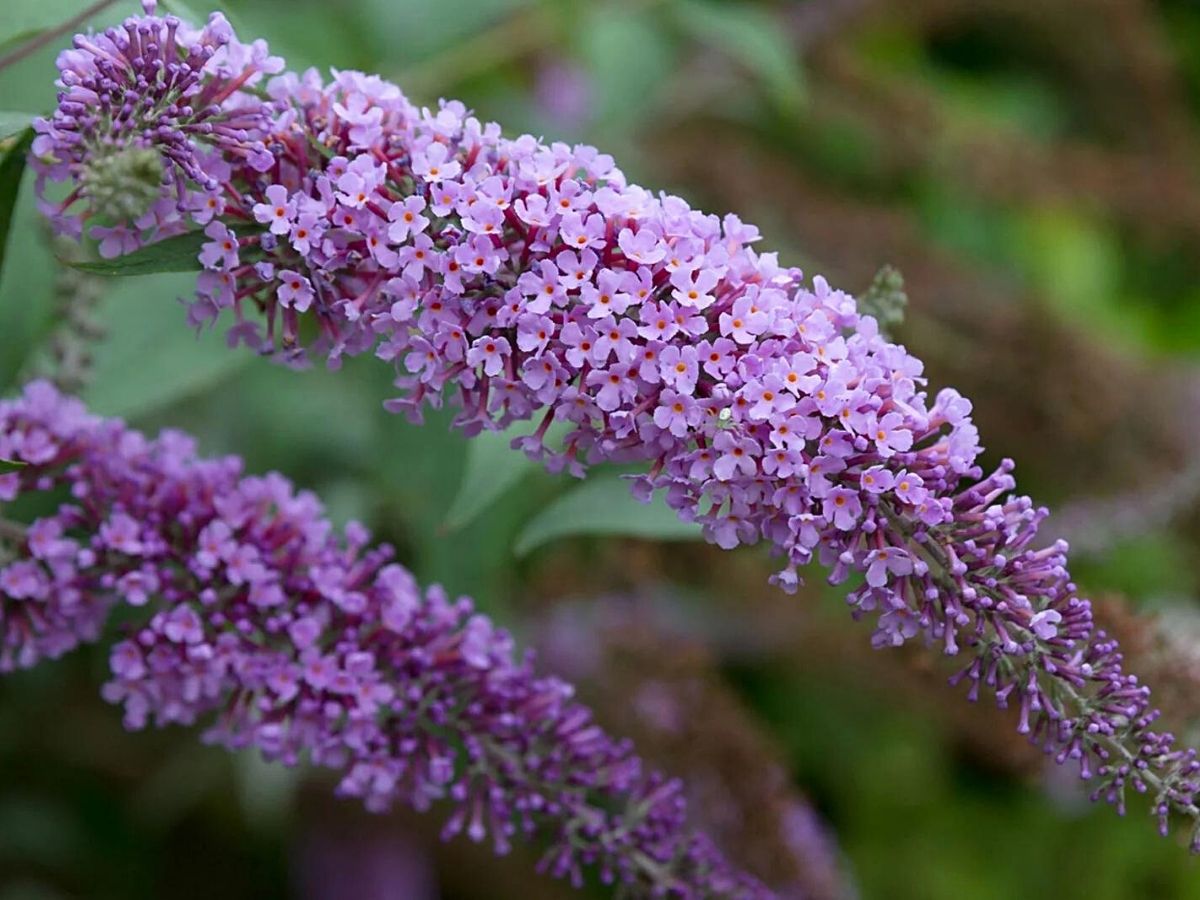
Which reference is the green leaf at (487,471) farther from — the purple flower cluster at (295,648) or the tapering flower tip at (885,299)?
the tapering flower tip at (885,299)

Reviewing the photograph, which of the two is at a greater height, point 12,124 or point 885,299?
point 885,299

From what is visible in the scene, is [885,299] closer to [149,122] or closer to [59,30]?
[149,122]

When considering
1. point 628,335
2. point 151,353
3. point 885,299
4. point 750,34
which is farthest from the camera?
point 750,34

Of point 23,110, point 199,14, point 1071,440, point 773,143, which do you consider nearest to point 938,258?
point 1071,440

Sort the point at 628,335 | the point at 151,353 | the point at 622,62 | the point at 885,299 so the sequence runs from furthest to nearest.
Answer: the point at 622,62 < the point at 151,353 < the point at 885,299 < the point at 628,335

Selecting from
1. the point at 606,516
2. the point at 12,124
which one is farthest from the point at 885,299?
the point at 12,124

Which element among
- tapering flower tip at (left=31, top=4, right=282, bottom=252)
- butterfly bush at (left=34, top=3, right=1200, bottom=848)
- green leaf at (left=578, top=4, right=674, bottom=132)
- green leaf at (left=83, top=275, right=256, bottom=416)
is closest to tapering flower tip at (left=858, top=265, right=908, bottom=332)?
butterfly bush at (left=34, top=3, right=1200, bottom=848)

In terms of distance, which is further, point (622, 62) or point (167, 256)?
point (622, 62)

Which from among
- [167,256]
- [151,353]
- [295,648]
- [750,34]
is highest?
[750,34]
